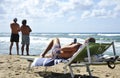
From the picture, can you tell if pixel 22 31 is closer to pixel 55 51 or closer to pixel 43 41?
pixel 55 51

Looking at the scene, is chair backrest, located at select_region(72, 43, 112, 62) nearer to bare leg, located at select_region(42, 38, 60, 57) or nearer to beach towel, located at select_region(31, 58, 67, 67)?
beach towel, located at select_region(31, 58, 67, 67)

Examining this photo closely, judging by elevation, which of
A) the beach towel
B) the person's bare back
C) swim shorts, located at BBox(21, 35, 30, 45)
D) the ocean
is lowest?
the ocean

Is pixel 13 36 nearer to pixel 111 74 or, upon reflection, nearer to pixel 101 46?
pixel 111 74

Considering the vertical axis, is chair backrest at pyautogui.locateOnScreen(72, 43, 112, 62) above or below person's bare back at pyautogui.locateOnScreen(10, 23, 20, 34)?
below

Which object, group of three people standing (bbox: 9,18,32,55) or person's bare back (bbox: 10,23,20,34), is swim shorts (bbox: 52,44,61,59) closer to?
group of three people standing (bbox: 9,18,32,55)

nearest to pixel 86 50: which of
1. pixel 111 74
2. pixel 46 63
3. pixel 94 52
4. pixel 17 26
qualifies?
pixel 94 52

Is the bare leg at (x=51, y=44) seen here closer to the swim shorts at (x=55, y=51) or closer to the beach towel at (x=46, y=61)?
the swim shorts at (x=55, y=51)

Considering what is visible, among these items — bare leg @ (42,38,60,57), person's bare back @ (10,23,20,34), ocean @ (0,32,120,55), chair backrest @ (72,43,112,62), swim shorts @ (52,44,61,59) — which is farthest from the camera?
ocean @ (0,32,120,55)

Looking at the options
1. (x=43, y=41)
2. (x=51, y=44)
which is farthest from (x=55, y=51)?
(x=43, y=41)

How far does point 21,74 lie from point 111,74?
7.62 feet

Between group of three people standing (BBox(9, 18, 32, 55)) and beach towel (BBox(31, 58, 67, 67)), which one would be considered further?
group of three people standing (BBox(9, 18, 32, 55))

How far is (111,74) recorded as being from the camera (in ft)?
26.8

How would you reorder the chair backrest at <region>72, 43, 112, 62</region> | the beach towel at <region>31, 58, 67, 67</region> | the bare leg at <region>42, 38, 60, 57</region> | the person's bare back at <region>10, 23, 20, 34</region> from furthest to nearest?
1. the person's bare back at <region>10, 23, 20, 34</region>
2. the bare leg at <region>42, 38, 60, 57</region>
3. the beach towel at <region>31, 58, 67, 67</region>
4. the chair backrest at <region>72, 43, 112, 62</region>

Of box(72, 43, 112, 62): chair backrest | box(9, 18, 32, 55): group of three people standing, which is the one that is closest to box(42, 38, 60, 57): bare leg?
box(72, 43, 112, 62): chair backrest
